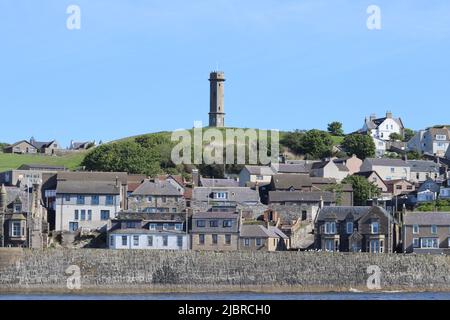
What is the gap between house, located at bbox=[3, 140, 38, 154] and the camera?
335 ft

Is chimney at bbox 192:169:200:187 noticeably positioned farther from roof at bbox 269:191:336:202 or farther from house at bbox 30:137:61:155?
house at bbox 30:137:61:155

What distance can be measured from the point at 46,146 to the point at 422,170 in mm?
38093

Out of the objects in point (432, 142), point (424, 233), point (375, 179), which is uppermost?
point (432, 142)

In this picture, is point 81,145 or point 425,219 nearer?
point 425,219

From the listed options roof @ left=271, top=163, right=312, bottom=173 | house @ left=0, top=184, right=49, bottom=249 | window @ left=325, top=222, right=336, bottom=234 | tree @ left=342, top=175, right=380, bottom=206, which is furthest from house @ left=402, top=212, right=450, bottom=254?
roof @ left=271, top=163, right=312, bottom=173

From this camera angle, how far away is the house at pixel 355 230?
188 feet

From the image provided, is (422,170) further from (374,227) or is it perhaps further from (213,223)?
(213,223)

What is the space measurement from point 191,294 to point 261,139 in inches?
1868

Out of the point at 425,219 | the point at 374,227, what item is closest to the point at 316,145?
the point at 425,219

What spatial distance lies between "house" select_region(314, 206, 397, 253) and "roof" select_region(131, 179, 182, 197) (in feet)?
33.6

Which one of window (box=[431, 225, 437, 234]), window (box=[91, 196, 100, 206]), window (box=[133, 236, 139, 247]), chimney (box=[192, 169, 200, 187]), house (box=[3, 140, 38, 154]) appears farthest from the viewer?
house (box=[3, 140, 38, 154])

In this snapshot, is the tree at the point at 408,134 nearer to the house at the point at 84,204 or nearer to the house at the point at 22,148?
the house at the point at 22,148

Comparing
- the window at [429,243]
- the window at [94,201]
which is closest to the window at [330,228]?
the window at [429,243]

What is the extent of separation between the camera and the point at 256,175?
257 feet
